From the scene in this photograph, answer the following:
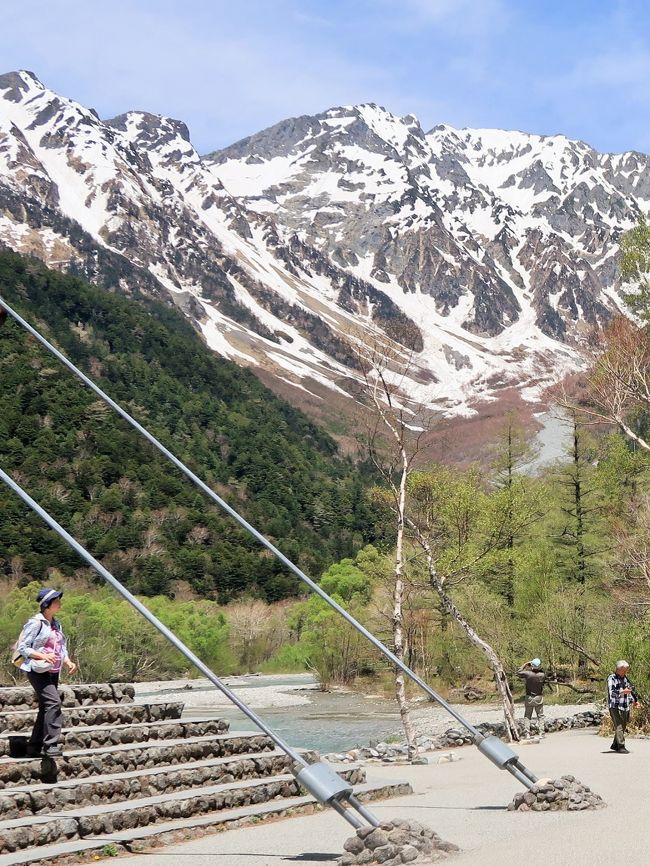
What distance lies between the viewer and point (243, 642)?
76750mm

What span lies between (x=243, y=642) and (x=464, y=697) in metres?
36.3

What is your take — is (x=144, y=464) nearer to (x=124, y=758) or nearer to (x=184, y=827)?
(x=124, y=758)

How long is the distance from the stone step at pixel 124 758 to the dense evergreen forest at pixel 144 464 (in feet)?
170

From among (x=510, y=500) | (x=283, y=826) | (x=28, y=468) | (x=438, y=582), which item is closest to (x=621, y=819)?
(x=283, y=826)

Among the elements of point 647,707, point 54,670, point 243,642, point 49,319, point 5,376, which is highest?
point 49,319

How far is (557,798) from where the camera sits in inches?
414

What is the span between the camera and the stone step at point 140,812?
9.03m

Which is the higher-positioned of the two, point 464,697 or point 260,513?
point 260,513

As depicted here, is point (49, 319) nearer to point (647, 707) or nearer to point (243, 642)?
point (243, 642)

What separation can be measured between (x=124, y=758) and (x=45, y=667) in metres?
1.81

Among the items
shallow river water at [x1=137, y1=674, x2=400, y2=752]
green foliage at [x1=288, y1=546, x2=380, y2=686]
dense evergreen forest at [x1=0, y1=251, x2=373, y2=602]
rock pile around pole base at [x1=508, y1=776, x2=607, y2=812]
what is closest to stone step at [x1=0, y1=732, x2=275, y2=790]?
rock pile around pole base at [x1=508, y1=776, x2=607, y2=812]

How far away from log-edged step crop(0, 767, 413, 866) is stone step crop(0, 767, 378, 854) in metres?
0.06

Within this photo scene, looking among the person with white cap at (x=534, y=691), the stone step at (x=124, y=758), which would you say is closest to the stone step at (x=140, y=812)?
the stone step at (x=124, y=758)

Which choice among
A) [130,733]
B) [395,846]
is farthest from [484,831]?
[130,733]
